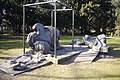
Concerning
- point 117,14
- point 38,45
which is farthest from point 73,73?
point 117,14

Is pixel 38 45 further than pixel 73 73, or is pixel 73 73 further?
pixel 38 45

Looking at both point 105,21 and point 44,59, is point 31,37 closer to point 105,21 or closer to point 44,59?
point 44,59

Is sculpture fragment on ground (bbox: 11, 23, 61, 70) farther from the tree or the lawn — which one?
the tree

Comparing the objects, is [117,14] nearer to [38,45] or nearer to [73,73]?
[38,45]

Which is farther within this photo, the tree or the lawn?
the tree

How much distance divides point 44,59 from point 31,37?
1431 millimetres

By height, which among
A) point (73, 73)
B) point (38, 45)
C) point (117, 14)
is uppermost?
point (117, 14)

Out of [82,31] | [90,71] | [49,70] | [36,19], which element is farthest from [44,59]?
[82,31]

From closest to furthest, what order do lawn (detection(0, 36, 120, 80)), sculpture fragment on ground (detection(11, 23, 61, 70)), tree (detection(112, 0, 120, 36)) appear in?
1. lawn (detection(0, 36, 120, 80))
2. sculpture fragment on ground (detection(11, 23, 61, 70))
3. tree (detection(112, 0, 120, 36))

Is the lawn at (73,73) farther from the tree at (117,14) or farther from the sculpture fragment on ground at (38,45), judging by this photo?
the tree at (117,14)

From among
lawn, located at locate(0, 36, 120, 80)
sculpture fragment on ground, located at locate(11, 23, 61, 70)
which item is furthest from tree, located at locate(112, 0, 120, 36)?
lawn, located at locate(0, 36, 120, 80)

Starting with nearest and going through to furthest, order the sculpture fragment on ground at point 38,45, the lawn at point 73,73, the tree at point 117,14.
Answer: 1. the lawn at point 73,73
2. the sculpture fragment on ground at point 38,45
3. the tree at point 117,14

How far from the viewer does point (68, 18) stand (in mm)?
33000

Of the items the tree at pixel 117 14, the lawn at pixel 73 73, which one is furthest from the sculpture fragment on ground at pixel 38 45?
the tree at pixel 117 14
